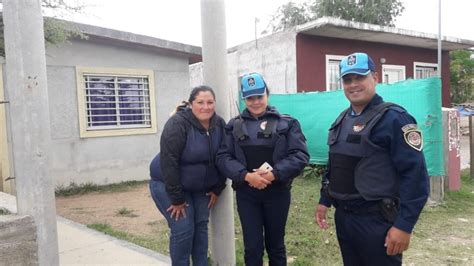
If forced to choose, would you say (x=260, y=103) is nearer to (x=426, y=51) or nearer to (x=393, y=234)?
(x=393, y=234)

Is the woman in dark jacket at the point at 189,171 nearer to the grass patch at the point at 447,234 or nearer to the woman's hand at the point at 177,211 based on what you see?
the woman's hand at the point at 177,211

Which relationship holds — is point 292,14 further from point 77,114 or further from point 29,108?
point 29,108

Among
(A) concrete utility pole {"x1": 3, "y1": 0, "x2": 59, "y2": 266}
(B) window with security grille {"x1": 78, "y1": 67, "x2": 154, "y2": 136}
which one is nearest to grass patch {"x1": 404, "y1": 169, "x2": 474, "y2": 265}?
(A) concrete utility pole {"x1": 3, "y1": 0, "x2": 59, "y2": 266}

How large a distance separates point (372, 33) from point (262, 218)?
9662 millimetres

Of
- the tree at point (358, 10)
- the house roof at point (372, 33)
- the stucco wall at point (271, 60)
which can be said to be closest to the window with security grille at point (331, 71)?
the house roof at point (372, 33)

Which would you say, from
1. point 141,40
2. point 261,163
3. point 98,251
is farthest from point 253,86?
point 141,40

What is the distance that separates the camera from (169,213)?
9.34 feet

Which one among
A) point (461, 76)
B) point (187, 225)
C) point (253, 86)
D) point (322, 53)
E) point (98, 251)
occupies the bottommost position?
point (98, 251)

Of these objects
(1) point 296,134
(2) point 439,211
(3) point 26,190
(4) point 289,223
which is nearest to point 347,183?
(1) point 296,134

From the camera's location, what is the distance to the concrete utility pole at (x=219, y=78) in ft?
10.5

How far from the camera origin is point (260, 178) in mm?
2609

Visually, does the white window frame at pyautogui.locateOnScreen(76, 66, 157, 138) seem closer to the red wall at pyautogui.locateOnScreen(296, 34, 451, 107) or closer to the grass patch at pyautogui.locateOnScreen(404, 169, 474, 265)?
the red wall at pyautogui.locateOnScreen(296, 34, 451, 107)

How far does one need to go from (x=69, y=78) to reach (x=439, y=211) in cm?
688

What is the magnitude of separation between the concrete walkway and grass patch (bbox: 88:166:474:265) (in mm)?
197
